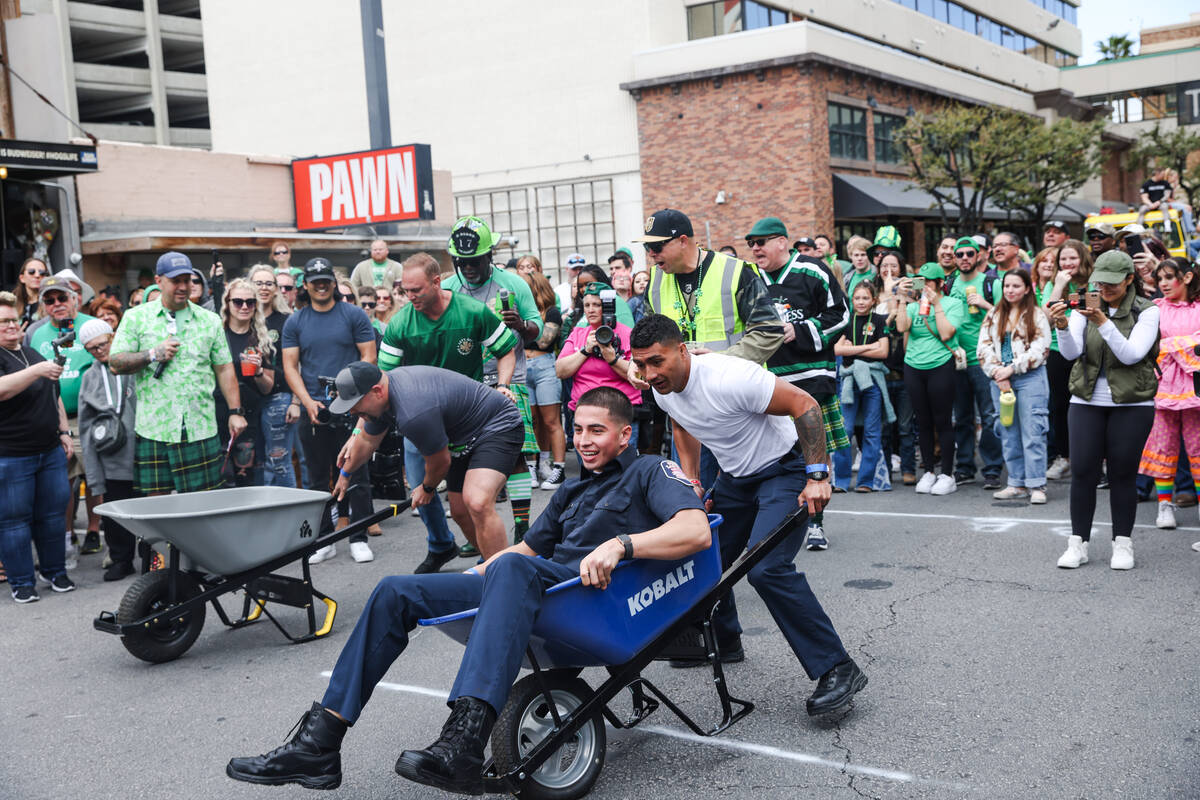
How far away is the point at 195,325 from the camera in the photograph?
734cm

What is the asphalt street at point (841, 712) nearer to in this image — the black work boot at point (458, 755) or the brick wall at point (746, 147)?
the black work boot at point (458, 755)

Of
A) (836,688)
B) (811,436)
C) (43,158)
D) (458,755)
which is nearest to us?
(458,755)

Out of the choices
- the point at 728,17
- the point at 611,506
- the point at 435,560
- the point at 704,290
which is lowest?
the point at 435,560

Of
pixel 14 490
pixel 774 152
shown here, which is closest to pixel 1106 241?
pixel 14 490

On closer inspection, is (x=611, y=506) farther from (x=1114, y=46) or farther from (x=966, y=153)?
(x=1114, y=46)

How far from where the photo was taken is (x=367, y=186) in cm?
2172

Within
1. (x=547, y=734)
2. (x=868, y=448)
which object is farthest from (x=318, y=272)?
(x=547, y=734)

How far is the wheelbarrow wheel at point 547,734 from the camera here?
353 centimetres

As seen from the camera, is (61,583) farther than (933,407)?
No

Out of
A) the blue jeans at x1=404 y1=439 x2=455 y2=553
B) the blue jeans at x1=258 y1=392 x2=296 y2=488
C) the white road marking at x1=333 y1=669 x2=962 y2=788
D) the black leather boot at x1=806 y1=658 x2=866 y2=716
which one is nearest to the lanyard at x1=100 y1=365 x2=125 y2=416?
the blue jeans at x1=258 y1=392 x2=296 y2=488

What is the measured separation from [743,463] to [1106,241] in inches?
260

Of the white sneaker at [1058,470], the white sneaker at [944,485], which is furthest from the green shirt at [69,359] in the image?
the white sneaker at [1058,470]

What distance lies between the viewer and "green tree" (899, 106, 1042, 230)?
100 ft

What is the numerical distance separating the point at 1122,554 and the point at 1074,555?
0.26 m
